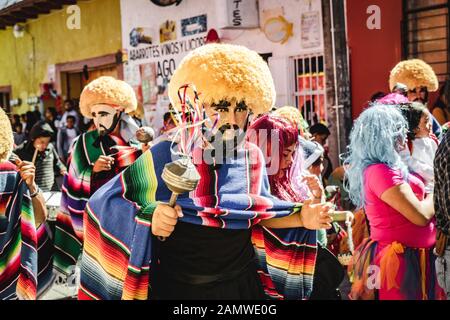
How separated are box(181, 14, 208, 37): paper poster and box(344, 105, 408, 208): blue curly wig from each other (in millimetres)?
8375

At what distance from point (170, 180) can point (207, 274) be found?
2.30 feet

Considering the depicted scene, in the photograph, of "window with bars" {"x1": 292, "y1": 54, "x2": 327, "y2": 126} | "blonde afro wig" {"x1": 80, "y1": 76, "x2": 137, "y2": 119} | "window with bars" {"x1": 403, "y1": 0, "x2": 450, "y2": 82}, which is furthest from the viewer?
"window with bars" {"x1": 292, "y1": 54, "x2": 327, "y2": 126}

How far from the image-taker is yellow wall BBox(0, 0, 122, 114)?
15.0 m

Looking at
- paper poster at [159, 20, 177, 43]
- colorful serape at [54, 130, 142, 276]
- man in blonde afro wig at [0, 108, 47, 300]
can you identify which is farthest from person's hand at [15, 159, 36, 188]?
paper poster at [159, 20, 177, 43]

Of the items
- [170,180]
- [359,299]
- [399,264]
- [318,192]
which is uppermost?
[170,180]

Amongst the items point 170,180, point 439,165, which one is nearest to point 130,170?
point 170,180

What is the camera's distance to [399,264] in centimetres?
373

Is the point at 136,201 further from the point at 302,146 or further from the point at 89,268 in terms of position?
the point at 302,146

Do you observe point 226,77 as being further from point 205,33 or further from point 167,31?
point 167,31

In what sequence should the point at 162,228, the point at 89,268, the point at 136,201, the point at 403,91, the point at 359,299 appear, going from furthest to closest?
the point at 403,91
the point at 359,299
the point at 89,268
the point at 136,201
the point at 162,228

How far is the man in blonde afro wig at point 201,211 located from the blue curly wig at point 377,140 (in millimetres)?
899

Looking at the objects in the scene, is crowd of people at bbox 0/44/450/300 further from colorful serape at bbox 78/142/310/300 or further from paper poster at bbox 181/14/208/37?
paper poster at bbox 181/14/208/37

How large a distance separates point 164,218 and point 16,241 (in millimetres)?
1468

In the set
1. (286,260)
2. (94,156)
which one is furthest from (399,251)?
(94,156)
